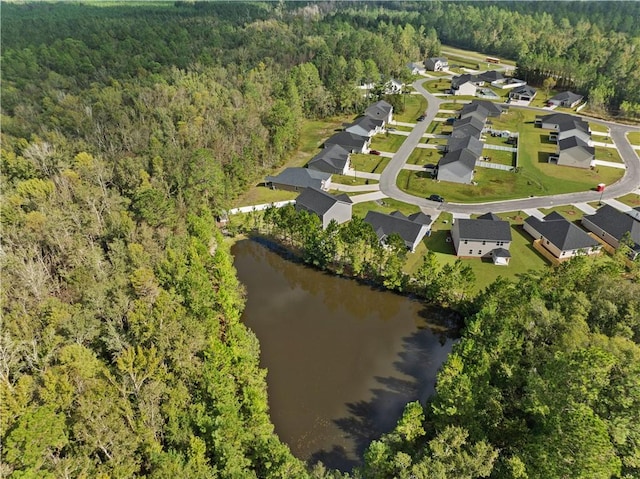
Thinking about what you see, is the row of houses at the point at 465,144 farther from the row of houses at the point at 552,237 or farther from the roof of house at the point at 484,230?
the roof of house at the point at 484,230

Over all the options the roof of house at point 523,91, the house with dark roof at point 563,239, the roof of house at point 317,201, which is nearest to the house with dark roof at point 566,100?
the roof of house at point 523,91

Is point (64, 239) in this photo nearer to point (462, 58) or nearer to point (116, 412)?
point (116, 412)

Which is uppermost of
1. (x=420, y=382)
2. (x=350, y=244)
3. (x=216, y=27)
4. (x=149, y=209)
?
(x=216, y=27)

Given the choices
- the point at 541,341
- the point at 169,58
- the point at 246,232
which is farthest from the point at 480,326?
the point at 169,58

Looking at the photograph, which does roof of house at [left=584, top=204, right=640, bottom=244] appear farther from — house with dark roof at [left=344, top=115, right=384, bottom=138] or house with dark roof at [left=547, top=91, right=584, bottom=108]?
house with dark roof at [left=547, top=91, right=584, bottom=108]

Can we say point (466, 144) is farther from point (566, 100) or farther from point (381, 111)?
point (566, 100)

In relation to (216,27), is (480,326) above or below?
below

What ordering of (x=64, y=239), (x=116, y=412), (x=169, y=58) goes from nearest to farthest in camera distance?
(x=116, y=412), (x=64, y=239), (x=169, y=58)

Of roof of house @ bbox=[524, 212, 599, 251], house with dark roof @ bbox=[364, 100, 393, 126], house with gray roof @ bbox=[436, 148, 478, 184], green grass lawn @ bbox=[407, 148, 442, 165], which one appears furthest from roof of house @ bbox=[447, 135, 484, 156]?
roof of house @ bbox=[524, 212, 599, 251]
